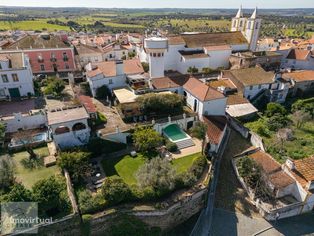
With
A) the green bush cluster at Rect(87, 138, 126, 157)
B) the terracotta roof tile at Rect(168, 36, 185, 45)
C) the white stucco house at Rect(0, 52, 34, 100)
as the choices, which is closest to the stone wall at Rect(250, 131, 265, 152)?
the green bush cluster at Rect(87, 138, 126, 157)

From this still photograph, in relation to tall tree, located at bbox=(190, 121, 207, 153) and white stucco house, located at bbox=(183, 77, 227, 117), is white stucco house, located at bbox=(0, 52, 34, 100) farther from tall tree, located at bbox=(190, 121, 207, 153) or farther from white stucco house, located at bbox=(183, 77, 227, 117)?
tall tree, located at bbox=(190, 121, 207, 153)

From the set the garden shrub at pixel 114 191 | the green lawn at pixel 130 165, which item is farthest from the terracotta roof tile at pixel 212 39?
the garden shrub at pixel 114 191

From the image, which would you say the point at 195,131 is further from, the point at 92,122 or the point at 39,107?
the point at 39,107

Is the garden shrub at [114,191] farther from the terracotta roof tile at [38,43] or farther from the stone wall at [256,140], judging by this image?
the terracotta roof tile at [38,43]

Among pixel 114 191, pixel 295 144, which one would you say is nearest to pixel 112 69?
pixel 114 191

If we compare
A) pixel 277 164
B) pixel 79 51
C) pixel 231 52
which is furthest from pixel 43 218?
pixel 231 52

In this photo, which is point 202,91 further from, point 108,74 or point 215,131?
point 108,74
